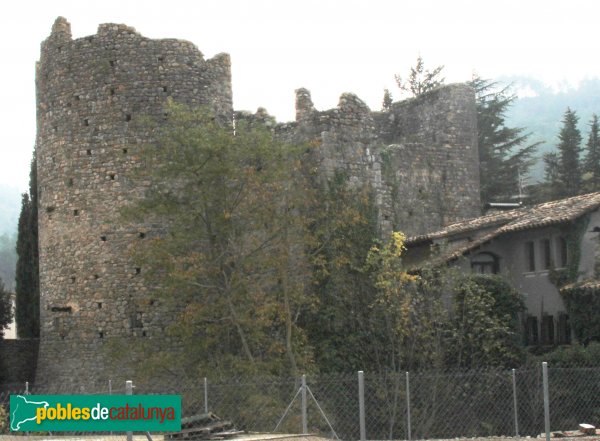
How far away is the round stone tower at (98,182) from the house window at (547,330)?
1065cm

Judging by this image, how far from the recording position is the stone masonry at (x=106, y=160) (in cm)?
3106

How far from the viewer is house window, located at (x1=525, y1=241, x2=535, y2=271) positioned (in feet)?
107

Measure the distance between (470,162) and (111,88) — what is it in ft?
43.1

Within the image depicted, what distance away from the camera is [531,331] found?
31984 mm

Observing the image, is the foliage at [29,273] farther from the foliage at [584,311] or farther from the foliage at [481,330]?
the foliage at [584,311]

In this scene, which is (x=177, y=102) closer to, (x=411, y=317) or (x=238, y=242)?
(x=238, y=242)

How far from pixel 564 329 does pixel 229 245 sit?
32.0 ft

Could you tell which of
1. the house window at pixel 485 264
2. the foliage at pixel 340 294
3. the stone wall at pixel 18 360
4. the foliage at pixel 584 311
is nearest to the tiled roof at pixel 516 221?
the house window at pixel 485 264

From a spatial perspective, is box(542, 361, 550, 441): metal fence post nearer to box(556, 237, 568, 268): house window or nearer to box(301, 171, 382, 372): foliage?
box(301, 171, 382, 372): foliage

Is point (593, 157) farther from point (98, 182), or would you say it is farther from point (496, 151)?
point (98, 182)

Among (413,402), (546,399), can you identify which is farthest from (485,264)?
(546,399)

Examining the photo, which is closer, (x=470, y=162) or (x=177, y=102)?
(x=177, y=102)

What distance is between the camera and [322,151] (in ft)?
103

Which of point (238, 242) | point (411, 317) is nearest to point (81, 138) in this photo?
point (238, 242)
